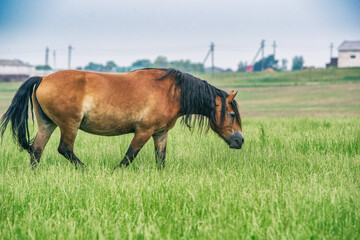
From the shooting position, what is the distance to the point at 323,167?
16.7ft

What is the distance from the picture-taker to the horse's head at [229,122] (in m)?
5.55

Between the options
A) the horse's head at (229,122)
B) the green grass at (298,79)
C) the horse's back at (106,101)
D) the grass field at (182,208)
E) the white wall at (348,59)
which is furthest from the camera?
the white wall at (348,59)

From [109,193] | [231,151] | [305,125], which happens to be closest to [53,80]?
[109,193]

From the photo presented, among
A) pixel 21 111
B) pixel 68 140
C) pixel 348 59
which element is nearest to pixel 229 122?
pixel 68 140

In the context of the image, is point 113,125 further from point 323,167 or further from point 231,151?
point 323,167

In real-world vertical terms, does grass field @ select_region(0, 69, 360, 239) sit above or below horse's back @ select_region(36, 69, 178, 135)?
below

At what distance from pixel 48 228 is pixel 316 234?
6.57 feet

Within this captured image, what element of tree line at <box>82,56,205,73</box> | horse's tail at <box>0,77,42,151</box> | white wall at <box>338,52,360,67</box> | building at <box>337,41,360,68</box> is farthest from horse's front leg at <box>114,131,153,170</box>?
white wall at <box>338,52,360,67</box>

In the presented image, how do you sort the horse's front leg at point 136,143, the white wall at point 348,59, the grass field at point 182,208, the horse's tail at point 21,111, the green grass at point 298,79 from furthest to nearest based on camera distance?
the white wall at point 348,59, the green grass at point 298,79, the horse's tail at point 21,111, the horse's front leg at point 136,143, the grass field at point 182,208

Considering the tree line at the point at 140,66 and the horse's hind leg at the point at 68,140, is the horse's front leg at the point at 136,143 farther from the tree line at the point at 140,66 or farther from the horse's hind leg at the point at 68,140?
the tree line at the point at 140,66

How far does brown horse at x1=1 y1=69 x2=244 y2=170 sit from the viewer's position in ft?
16.1

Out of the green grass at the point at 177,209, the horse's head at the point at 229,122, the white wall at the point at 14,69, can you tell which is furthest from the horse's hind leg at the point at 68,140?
the white wall at the point at 14,69

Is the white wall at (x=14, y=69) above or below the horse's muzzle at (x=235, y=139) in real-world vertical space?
above

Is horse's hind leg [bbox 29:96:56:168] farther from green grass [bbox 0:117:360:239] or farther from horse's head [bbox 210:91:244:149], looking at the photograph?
horse's head [bbox 210:91:244:149]
